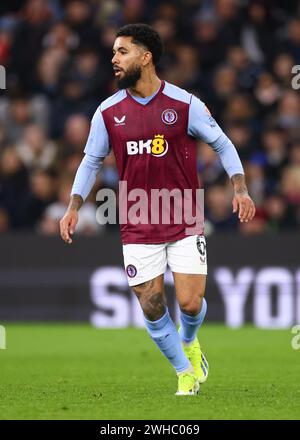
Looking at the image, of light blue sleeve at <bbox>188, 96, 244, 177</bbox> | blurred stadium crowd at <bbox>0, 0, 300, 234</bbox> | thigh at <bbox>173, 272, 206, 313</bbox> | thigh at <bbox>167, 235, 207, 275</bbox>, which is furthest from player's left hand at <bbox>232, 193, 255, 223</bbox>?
blurred stadium crowd at <bbox>0, 0, 300, 234</bbox>

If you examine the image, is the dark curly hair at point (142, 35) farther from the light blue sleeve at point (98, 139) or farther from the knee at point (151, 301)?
the knee at point (151, 301)

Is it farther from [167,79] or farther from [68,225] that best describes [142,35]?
[167,79]

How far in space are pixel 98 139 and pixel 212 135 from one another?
76 centimetres

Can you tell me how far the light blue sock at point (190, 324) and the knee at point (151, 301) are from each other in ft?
1.03

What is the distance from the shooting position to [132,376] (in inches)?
382

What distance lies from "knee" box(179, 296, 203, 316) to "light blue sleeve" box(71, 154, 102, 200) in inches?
38.5

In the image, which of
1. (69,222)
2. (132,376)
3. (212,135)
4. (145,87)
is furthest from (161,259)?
(132,376)

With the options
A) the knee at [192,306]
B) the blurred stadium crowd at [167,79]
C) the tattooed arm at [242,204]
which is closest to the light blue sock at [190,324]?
the knee at [192,306]

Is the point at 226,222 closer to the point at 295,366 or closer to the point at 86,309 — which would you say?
the point at 86,309

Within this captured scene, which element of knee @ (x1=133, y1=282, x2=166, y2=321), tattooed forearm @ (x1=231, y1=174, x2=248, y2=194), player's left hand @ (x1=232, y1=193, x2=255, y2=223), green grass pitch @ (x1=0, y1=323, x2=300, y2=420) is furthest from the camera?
knee @ (x1=133, y1=282, x2=166, y2=321)

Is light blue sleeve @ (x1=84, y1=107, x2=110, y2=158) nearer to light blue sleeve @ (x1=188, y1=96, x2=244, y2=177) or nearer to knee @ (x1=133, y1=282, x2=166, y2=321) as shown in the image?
light blue sleeve @ (x1=188, y1=96, x2=244, y2=177)

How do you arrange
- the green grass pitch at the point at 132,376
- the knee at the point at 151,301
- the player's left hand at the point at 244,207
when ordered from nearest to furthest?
the green grass pitch at the point at 132,376, the player's left hand at the point at 244,207, the knee at the point at 151,301

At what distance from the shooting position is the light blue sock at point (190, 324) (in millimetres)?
8344

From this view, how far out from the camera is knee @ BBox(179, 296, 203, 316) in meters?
8.12
